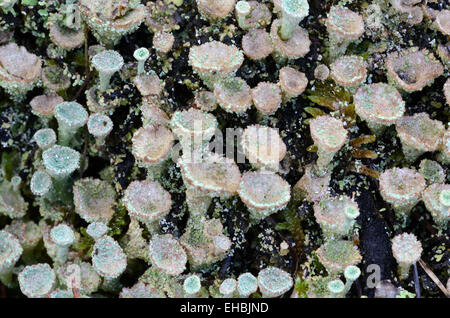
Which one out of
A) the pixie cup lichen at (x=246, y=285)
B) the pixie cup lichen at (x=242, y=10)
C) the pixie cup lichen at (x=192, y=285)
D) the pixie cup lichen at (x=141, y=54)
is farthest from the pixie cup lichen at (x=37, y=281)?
the pixie cup lichen at (x=242, y=10)

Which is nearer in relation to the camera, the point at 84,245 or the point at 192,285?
the point at 192,285

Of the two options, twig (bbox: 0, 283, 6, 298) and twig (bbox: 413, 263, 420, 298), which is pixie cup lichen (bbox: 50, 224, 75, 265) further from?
twig (bbox: 413, 263, 420, 298)

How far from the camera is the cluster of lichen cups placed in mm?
1895

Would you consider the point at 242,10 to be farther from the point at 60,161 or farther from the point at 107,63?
the point at 60,161

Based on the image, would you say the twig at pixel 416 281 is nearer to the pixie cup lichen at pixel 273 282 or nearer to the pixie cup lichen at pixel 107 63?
the pixie cup lichen at pixel 273 282

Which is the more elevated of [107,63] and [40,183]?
[107,63]

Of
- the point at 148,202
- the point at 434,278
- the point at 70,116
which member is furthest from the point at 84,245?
the point at 434,278

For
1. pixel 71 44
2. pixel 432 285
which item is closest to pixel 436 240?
pixel 432 285

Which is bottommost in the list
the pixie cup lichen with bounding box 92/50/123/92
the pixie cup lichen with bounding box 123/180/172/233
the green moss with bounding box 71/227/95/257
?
the green moss with bounding box 71/227/95/257

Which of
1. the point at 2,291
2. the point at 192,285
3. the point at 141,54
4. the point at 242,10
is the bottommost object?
the point at 2,291

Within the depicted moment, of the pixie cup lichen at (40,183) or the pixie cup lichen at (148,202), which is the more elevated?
the pixie cup lichen at (148,202)

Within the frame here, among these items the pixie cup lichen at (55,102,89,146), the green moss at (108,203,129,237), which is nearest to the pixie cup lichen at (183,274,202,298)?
the green moss at (108,203,129,237)

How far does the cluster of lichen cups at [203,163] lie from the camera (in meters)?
1.89

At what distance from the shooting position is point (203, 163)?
6.19 feet
